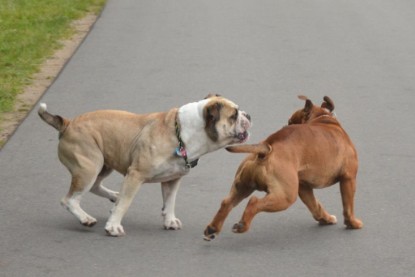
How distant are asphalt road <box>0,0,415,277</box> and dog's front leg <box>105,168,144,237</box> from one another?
0.09 metres

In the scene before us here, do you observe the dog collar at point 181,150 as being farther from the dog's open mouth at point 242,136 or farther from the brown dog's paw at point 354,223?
the brown dog's paw at point 354,223

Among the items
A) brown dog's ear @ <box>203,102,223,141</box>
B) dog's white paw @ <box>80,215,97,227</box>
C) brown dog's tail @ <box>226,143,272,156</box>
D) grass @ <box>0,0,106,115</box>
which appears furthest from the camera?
grass @ <box>0,0,106,115</box>

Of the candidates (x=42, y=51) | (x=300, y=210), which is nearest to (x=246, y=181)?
(x=300, y=210)

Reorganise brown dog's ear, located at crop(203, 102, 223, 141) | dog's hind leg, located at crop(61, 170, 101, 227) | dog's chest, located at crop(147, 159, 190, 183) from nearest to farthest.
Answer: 1. brown dog's ear, located at crop(203, 102, 223, 141)
2. dog's chest, located at crop(147, 159, 190, 183)
3. dog's hind leg, located at crop(61, 170, 101, 227)

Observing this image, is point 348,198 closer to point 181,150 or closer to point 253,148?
point 253,148

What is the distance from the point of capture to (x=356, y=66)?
14.8 metres

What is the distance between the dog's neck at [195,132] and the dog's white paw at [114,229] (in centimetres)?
75

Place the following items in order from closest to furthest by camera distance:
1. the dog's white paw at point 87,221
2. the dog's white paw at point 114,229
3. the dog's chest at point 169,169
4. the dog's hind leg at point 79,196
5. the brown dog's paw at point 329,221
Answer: the dog's chest at point 169,169 → the dog's white paw at point 114,229 → the dog's hind leg at point 79,196 → the dog's white paw at point 87,221 → the brown dog's paw at point 329,221

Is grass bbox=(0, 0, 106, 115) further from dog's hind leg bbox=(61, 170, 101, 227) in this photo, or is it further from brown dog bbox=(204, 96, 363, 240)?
brown dog bbox=(204, 96, 363, 240)

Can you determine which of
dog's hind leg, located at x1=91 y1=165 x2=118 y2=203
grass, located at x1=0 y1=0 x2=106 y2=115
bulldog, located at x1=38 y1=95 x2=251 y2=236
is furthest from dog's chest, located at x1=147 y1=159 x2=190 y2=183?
grass, located at x1=0 y1=0 x2=106 y2=115

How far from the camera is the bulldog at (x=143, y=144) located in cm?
819

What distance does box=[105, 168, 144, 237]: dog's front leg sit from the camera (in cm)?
827

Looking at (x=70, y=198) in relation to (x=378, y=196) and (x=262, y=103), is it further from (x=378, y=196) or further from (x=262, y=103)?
(x=262, y=103)

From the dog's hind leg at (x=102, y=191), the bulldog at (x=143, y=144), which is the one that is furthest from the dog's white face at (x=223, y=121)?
the dog's hind leg at (x=102, y=191)
